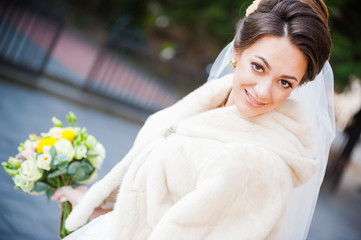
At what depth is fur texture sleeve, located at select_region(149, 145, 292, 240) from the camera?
1316 mm

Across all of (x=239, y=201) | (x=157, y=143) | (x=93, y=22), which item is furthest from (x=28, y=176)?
(x=93, y=22)

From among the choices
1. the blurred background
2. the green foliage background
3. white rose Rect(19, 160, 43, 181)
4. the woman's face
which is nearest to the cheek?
the woman's face

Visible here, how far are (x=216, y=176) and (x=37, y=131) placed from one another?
429 cm

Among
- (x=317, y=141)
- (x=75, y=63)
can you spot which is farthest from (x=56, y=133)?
(x=75, y=63)

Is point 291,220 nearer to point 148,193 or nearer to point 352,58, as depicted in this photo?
point 148,193

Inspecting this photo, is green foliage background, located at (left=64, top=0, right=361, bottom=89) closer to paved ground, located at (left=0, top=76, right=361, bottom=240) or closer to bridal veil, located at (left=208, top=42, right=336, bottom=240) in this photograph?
paved ground, located at (left=0, top=76, right=361, bottom=240)

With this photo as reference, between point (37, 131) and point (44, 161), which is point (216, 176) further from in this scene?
point (37, 131)

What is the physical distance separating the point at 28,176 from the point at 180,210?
42.7 inches

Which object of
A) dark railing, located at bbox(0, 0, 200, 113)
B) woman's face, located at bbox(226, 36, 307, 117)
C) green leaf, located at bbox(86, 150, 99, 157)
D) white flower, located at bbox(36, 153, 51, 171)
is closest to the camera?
woman's face, located at bbox(226, 36, 307, 117)

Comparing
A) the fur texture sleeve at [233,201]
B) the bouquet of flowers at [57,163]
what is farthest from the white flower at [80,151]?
the fur texture sleeve at [233,201]

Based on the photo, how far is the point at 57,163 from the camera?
1.99 metres

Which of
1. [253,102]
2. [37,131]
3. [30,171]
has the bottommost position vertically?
[37,131]

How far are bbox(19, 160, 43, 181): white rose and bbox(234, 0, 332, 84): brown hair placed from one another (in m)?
1.34

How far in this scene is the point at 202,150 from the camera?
1.46 m
